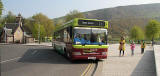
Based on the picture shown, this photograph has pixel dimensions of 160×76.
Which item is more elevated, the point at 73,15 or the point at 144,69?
the point at 73,15

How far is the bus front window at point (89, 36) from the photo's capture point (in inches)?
465

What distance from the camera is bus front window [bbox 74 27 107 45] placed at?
11820 mm

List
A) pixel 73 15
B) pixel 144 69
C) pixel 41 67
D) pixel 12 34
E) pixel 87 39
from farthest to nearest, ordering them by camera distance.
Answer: pixel 73 15, pixel 12 34, pixel 87 39, pixel 41 67, pixel 144 69

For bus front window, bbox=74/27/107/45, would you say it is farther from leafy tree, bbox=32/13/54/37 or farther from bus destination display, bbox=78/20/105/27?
leafy tree, bbox=32/13/54/37

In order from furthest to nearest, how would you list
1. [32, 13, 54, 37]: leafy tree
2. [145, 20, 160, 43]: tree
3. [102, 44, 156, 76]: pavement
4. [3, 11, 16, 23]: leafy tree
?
[3, 11, 16, 23]: leafy tree
[32, 13, 54, 37]: leafy tree
[145, 20, 160, 43]: tree
[102, 44, 156, 76]: pavement

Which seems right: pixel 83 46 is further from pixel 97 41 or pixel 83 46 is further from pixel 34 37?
pixel 34 37

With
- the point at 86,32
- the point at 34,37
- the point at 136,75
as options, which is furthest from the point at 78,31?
the point at 34,37

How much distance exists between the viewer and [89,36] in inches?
473

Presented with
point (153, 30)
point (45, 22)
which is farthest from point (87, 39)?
point (153, 30)

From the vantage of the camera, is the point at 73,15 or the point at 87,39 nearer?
the point at 87,39

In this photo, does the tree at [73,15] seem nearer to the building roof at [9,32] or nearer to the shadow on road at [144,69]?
the building roof at [9,32]

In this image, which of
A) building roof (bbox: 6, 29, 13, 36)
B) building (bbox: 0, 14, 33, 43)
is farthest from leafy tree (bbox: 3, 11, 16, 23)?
building roof (bbox: 6, 29, 13, 36)

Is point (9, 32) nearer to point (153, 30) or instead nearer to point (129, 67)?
point (153, 30)

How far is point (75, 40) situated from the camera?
38.6 ft
